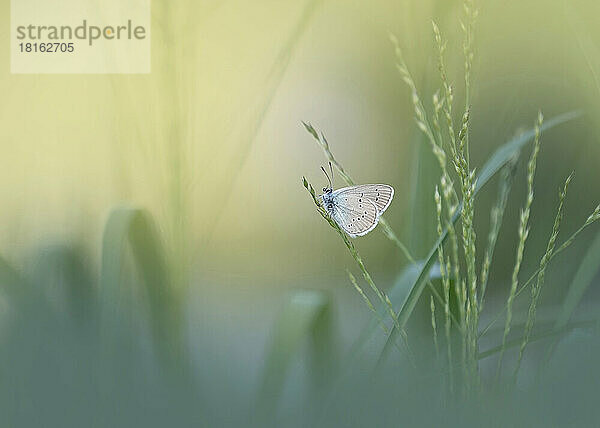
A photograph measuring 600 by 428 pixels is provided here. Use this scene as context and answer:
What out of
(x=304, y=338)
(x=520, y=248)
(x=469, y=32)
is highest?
(x=469, y=32)

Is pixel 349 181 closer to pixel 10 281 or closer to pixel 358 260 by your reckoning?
pixel 358 260

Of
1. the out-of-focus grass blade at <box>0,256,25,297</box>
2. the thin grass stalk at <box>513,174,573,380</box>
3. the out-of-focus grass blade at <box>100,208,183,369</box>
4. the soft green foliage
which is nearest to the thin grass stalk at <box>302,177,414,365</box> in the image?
the soft green foliage

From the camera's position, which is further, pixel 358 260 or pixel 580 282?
pixel 580 282

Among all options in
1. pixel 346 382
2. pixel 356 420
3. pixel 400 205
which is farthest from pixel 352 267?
pixel 356 420

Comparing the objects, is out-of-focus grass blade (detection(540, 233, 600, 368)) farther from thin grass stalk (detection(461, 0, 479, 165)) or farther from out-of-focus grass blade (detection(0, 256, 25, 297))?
out-of-focus grass blade (detection(0, 256, 25, 297))

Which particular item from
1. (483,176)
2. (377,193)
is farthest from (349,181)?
(483,176)

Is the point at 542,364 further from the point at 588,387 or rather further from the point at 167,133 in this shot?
the point at 167,133

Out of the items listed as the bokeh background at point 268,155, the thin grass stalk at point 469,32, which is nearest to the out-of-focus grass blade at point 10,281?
the bokeh background at point 268,155
